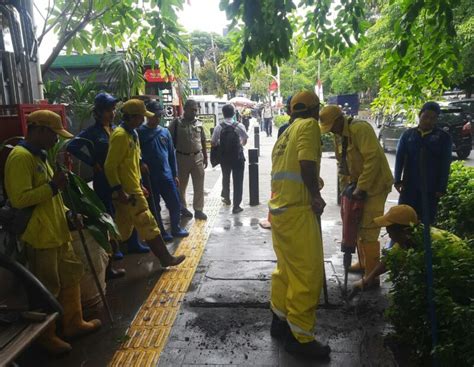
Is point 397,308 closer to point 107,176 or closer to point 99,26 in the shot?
point 107,176

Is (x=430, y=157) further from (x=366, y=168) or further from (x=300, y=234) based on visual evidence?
(x=300, y=234)

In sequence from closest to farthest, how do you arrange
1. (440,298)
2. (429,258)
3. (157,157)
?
(429,258) < (440,298) < (157,157)

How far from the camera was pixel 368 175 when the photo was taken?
3916mm

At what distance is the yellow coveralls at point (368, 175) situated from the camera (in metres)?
3.93

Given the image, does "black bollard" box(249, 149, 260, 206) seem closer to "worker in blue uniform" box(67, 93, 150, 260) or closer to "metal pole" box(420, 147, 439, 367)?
"worker in blue uniform" box(67, 93, 150, 260)

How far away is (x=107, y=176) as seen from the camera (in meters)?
4.36

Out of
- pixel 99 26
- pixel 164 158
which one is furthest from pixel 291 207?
pixel 99 26

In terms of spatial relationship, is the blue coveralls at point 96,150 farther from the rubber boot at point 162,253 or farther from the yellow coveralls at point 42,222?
the yellow coveralls at point 42,222

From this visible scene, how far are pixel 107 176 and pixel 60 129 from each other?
134 centimetres

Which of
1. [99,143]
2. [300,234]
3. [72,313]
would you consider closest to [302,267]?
[300,234]

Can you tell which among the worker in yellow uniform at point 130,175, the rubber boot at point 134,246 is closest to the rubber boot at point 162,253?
the worker in yellow uniform at point 130,175

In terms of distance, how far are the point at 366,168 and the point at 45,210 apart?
2.65m

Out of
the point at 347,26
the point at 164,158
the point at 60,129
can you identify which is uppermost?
the point at 347,26

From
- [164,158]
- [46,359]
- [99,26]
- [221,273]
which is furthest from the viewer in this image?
[99,26]
